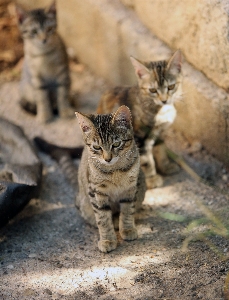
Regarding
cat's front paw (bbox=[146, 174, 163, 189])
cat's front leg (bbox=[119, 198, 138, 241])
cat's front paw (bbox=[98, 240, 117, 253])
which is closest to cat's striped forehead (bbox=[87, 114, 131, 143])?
cat's front leg (bbox=[119, 198, 138, 241])

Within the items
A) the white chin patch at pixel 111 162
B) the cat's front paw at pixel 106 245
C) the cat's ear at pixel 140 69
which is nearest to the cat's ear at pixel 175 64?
the cat's ear at pixel 140 69

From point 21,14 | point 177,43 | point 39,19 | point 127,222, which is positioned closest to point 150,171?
point 127,222

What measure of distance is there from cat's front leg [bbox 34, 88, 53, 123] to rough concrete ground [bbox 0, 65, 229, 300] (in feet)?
2.50

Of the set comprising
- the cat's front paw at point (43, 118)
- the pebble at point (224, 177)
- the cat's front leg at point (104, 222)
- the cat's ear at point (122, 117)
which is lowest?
the cat's front paw at point (43, 118)

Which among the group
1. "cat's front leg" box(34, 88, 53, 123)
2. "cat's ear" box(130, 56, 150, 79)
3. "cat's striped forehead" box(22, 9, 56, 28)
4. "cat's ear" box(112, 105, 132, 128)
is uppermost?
"cat's ear" box(112, 105, 132, 128)

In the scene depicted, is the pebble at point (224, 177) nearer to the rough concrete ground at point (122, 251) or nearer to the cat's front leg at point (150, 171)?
the rough concrete ground at point (122, 251)

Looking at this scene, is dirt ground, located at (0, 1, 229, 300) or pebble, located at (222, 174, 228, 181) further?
pebble, located at (222, 174, 228, 181)

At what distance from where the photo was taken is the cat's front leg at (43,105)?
5.60 metres

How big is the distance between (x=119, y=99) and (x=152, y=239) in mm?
1278

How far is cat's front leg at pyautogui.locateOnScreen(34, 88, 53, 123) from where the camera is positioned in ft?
18.4

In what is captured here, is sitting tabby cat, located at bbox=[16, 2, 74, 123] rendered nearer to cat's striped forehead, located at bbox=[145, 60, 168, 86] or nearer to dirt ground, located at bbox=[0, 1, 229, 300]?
dirt ground, located at bbox=[0, 1, 229, 300]

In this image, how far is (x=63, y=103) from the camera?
5.69 m

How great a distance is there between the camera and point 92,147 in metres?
3.52

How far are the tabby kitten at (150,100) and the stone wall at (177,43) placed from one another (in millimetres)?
344
